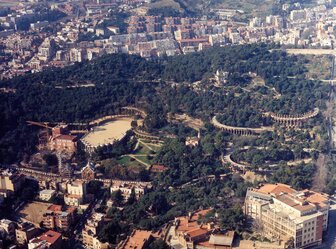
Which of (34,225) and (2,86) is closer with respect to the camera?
(34,225)

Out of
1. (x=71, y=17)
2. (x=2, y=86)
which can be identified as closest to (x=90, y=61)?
(x=2, y=86)

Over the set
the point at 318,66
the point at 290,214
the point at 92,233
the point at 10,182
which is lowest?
the point at 92,233

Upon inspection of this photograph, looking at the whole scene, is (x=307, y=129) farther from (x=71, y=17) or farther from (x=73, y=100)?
(x=71, y=17)

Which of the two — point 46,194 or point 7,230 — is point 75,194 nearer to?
point 46,194

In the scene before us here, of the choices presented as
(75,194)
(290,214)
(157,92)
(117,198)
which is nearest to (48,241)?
(75,194)

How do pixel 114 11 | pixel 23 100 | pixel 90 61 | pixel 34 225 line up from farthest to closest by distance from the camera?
pixel 114 11
pixel 90 61
pixel 23 100
pixel 34 225

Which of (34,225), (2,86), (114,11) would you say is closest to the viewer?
→ (34,225)

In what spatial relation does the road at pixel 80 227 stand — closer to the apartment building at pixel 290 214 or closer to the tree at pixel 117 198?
the tree at pixel 117 198

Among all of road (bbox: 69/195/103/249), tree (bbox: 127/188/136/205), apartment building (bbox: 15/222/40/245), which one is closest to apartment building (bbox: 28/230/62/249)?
apartment building (bbox: 15/222/40/245)
